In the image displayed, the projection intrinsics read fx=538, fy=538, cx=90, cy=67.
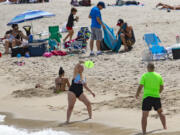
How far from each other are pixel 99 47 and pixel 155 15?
25.9 feet

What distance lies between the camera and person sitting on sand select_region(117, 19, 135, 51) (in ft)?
50.7

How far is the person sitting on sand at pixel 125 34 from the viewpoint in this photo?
50.7ft

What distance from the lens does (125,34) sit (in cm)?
1556

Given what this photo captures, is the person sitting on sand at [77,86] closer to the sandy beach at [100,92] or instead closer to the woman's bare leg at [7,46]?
the sandy beach at [100,92]

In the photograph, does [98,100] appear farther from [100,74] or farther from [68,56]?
[68,56]

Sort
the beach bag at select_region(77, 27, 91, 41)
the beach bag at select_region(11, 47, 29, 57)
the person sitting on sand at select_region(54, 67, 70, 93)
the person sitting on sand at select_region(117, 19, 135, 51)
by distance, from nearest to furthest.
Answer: the person sitting on sand at select_region(54, 67, 70, 93)
the person sitting on sand at select_region(117, 19, 135, 51)
the beach bag at select_region(77, 27, 91, 41)
the beach bag at select_region(11, 47, 29, 57)

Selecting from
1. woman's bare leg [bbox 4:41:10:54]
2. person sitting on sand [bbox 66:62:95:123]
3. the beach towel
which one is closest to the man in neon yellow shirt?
person sitting on sand [bbox 66:62:95:123]

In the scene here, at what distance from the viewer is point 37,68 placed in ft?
48.1

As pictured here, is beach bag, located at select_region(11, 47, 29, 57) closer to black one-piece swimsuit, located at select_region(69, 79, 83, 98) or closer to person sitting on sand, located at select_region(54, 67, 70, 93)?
person sitting on sand, located at select_region(54, 67, 70, 93)

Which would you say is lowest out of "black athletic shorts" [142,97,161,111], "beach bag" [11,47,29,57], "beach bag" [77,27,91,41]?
"beach bag" [11,47,29,57]

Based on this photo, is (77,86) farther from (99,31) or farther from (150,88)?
(99,31)

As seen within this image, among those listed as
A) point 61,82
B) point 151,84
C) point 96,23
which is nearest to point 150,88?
point 151,84

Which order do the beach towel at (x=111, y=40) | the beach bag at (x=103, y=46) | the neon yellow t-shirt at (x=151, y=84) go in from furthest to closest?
the beach bag at (x=103, y=46)
the beach towel at (x=111, y=40)
the neon yellow t-shirt at (x=151, y=84)

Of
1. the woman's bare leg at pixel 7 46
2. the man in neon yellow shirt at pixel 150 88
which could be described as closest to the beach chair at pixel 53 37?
the woman's bare leg at pixel 7 46
